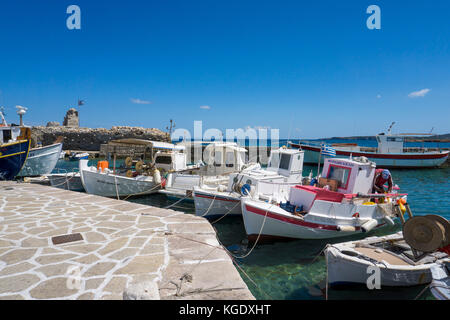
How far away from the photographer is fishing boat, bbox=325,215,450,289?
18.6 feet

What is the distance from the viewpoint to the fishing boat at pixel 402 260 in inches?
223

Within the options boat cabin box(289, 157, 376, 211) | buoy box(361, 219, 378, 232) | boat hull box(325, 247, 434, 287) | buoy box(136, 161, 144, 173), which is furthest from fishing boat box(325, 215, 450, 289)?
buoy box(136, 161, 144, 173)

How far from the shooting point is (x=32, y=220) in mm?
5641

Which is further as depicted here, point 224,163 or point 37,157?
point 37,157

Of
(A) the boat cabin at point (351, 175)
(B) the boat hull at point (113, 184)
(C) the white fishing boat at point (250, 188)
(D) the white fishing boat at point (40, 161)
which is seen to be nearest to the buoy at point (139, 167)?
(B) the boat hull at point (113, 184)

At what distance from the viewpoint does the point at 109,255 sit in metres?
4.14

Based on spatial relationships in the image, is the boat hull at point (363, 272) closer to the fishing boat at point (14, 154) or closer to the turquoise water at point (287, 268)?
the turquoise water at point (287, 268)

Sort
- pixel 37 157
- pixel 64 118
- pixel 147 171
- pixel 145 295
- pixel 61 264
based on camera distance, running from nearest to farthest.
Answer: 1. pixel 145 295
2. pixel 61 264
3. pixel 147 171
4. pixel 37 157
5. pixel 64 118

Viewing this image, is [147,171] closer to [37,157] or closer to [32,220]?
[32,220]

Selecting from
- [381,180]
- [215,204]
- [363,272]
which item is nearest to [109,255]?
[363,272]

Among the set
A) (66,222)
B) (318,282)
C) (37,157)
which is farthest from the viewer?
(37,157)

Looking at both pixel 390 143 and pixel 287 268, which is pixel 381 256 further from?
pixel 390 143

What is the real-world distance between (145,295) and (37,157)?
24707mm

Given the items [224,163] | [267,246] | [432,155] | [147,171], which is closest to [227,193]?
[267,246]
